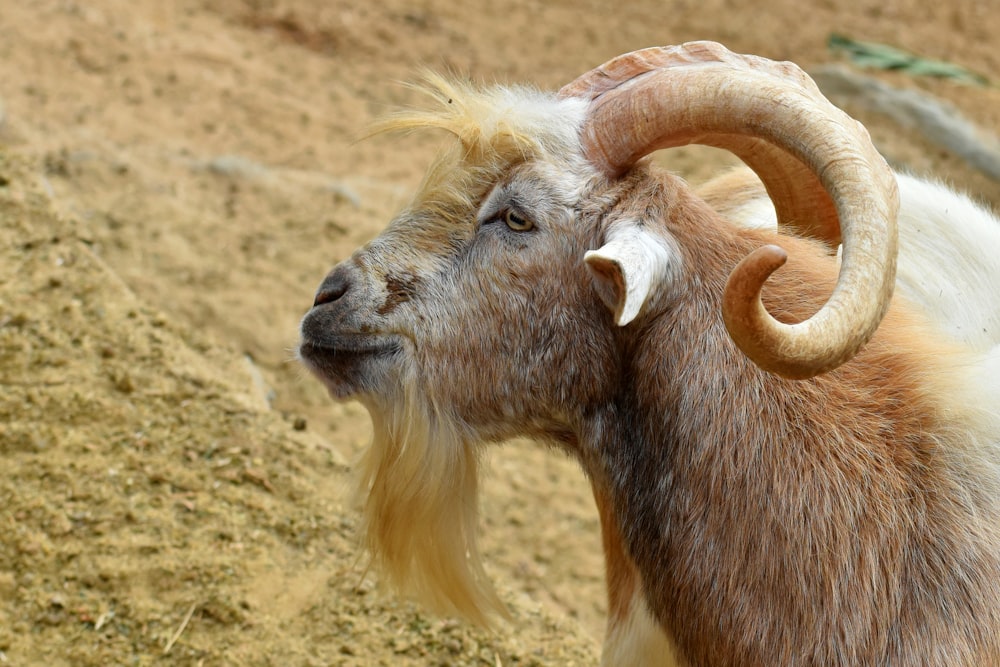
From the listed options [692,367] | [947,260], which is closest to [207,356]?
[692,367]

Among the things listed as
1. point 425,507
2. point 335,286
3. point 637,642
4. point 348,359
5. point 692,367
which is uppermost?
point 692,367

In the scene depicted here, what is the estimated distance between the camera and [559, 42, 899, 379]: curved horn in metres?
2.51

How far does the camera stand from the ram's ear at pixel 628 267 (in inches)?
114

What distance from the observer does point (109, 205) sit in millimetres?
6973

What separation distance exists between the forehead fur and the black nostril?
1.06 ft

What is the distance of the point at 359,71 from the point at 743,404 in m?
7.95

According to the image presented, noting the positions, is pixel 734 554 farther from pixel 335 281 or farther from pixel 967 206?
pixel 967 206

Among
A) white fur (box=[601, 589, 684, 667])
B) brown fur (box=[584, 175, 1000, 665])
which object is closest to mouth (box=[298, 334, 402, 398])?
brown fur (box=[584, 175, 1000, 665])

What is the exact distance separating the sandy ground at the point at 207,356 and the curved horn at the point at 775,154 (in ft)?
3.41

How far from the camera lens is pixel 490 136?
3.44 metres

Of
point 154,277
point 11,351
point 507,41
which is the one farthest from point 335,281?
point 507,41

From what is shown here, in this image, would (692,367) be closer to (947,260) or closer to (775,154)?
(775,154)

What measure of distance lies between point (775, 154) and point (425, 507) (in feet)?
5.31

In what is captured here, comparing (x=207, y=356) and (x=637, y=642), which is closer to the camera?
(x=637, y=642)
